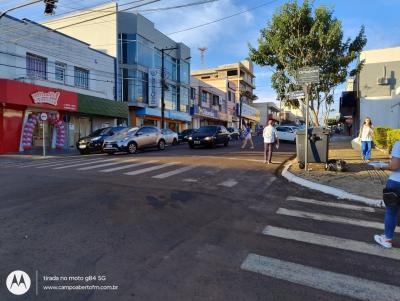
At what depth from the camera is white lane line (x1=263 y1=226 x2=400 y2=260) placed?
4.10m

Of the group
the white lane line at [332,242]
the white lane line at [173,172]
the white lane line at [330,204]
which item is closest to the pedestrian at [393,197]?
the white lane line at [332,242]

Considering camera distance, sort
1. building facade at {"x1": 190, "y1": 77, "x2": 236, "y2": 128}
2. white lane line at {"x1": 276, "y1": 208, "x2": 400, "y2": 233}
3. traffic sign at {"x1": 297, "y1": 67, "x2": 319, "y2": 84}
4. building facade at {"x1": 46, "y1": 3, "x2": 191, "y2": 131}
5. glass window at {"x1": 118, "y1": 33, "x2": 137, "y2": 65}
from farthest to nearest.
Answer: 1. building facade at {"x1": 190, "y1": 77, "x2": 236, "y2": 128}
2. glass window at {"x1": 118, "y1": 33, "x2": 137, "y2": 65}
3. building facade at {"x1": 46, "y1": 3, "x2": 191, "y2": 131}
4. traffic sign at {"x1": 297, "y1": 67, "x2": 319, "y2": 84}
5. white lane line at {"x1": 276, "y1": 208, "x2": 400, "y2": 233}

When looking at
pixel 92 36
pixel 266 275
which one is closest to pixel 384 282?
pixel 266 275

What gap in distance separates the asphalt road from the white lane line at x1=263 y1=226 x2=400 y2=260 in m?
0.02

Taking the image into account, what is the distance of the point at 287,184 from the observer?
8773 millimetres

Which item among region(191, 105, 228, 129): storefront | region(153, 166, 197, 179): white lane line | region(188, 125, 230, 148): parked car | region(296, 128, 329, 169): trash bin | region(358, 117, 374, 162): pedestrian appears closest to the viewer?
region(153, 166, 197, 179): white lane line

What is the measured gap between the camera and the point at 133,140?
705 inches

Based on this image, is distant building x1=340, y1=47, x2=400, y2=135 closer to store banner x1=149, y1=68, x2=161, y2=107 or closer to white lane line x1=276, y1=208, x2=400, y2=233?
store banner x1=149, y1=68, x2=161, y2=107

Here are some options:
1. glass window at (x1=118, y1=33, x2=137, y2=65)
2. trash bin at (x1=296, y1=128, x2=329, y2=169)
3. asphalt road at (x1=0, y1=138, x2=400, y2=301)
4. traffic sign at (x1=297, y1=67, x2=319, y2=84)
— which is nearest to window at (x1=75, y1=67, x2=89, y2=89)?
glass window at (x1=118, y1=33, x2=137, y2=65)

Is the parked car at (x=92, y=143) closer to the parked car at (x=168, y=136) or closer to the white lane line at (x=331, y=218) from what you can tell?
the parked car at (x=168, y=136)

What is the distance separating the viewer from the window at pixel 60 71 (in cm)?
2319

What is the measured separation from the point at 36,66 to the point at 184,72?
23.3 metres

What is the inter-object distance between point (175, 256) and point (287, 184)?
18.7 feet

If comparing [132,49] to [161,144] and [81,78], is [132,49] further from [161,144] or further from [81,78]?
[161,144]
